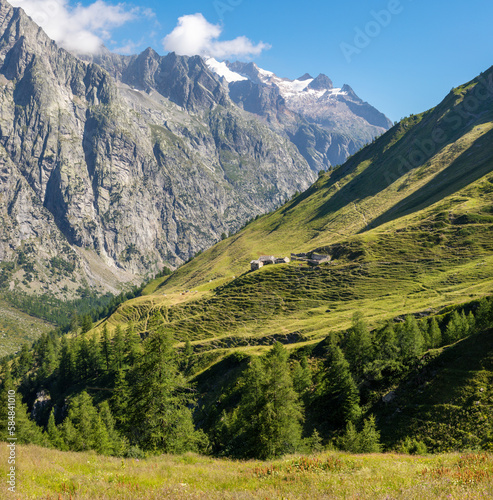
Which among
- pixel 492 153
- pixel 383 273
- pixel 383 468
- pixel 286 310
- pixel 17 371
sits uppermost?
pixel 492 153

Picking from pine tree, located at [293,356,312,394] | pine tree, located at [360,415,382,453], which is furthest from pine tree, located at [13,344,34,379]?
pine tree, located at [360,415,382,453]

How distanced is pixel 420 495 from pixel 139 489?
1059 cm

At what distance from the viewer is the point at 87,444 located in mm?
51156

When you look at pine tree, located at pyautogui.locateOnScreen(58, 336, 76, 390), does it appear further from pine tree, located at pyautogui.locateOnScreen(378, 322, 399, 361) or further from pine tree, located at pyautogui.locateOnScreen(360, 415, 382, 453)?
pine tree, located at pyautogui.locateOnScreen(360, 415, 382, 453)

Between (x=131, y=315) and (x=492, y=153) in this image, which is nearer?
(x=131, y=315)

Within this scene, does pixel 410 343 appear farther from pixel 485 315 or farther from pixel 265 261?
pixel 265 261

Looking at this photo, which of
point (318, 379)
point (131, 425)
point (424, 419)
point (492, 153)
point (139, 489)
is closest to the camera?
point (139, 489)

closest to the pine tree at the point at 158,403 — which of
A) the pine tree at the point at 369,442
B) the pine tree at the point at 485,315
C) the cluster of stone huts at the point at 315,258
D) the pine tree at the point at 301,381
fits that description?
the pine tree at the point at 369,442

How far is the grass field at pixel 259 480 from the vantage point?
1325 centimetres

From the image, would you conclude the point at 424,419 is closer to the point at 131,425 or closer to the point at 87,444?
the point at 131,425

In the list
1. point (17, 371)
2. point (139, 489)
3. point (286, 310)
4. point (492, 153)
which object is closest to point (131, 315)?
point (17, 371)

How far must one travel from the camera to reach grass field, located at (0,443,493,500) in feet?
43.5

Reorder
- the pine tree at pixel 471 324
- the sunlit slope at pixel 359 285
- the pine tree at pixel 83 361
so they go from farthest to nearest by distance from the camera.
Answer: the pine tree at pixel 83 361
the sunlit slope at pixel 359 285
the pine tree at pixel 471 324

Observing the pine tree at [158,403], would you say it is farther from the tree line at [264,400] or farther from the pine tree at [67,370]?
the pine tree at [67,370]
